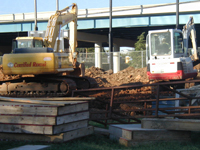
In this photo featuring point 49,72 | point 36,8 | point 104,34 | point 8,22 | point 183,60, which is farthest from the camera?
point 104,34

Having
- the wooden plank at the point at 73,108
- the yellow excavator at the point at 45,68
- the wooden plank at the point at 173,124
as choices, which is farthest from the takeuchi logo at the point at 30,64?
the wooden plank at the point at 173,124

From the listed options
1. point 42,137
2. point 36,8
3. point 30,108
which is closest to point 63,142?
point 42,137

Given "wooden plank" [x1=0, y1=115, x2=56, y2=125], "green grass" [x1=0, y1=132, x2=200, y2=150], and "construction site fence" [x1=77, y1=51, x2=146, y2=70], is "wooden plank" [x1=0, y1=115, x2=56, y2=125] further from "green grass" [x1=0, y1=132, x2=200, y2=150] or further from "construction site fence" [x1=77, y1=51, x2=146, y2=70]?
"construction site fence" [x1=77, y1=51, x2=146, y2=70]

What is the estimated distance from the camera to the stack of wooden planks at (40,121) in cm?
624

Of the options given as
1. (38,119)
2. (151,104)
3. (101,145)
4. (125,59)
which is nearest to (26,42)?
(151,104)

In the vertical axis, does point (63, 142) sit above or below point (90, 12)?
below

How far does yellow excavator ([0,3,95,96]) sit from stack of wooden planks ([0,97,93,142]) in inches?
250

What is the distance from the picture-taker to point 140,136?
652 centimetres

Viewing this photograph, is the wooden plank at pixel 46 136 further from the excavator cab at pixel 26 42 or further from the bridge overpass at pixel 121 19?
the bridge overpass at pixel 121 19

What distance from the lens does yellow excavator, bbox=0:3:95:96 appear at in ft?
42.7

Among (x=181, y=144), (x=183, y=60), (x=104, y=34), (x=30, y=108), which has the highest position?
(x=104, y=34)

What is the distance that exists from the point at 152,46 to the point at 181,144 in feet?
36.2

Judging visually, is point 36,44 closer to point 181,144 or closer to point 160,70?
point 160,70

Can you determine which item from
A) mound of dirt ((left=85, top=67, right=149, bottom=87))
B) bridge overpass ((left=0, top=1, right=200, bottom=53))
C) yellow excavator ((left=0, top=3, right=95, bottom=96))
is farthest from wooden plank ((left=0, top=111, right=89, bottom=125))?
bridge overpass ((left=0, top=1, right=200, bottom=53))
